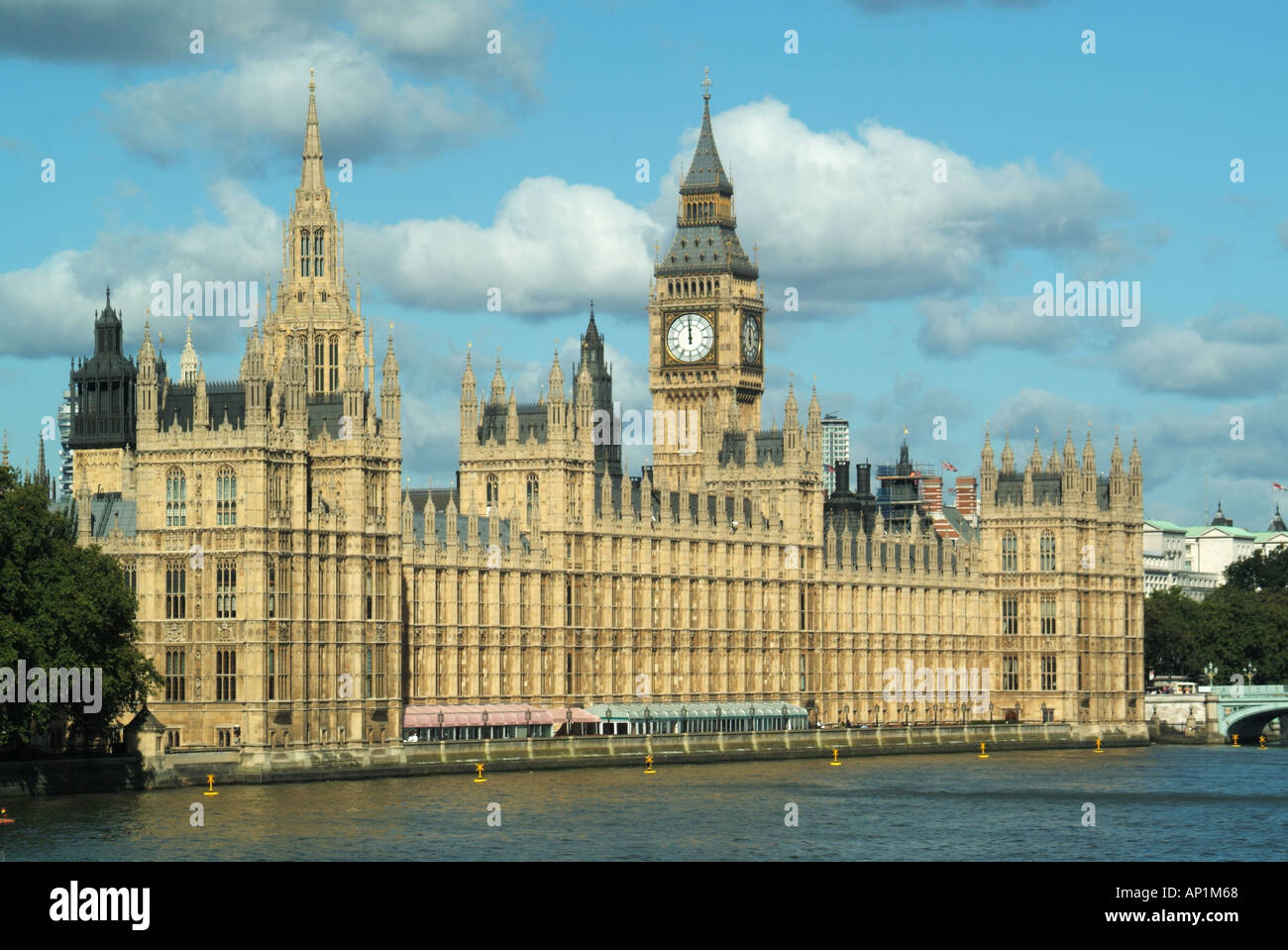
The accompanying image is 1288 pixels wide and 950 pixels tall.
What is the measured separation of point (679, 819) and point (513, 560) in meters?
44.0

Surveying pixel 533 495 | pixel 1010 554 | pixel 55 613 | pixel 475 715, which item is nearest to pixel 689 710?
pixel 533 495

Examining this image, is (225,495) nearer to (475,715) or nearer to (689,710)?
(475,715)

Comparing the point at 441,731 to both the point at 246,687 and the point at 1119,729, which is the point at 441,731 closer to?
the point at 246,687

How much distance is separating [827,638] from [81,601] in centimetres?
7997

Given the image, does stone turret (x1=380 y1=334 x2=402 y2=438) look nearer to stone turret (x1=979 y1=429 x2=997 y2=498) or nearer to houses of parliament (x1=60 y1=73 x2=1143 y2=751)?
houses of parliament (x1=60 y1=73 x2=1143 y2=751)

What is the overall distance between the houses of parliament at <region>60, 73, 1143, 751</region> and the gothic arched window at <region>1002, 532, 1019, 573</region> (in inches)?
7.5

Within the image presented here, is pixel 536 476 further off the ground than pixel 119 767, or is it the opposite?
pixel 536 476

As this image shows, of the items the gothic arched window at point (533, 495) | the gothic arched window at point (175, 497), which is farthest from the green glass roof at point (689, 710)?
the gothic arched window at point (175, 497)

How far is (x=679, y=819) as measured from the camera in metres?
108

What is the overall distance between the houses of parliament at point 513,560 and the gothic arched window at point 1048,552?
0.15m
